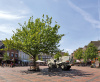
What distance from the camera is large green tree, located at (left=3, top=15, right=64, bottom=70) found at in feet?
56.7

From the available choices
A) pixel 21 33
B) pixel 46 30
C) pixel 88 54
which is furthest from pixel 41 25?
pixel 88 54

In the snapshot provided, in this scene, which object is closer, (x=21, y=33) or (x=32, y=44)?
(x=32, y=44)

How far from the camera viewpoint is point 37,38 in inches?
689

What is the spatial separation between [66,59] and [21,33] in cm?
980

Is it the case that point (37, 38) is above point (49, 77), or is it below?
above

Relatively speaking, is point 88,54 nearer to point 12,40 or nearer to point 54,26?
point 54,26

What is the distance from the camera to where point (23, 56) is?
185ft

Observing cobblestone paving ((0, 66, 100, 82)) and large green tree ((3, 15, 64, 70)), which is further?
large green tree ((3, 15, 64, 70))

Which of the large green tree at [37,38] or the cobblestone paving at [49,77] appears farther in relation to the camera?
the large green tree at [37,38]

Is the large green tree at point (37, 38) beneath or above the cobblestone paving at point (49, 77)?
above

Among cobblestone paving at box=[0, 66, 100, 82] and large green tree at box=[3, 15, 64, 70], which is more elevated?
large green tree at box=[3, 15, 64, 70]

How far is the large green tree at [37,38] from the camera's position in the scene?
1730 cm

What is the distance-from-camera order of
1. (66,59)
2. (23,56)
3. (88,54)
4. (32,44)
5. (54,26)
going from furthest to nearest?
(23,56)
(88,54)
(66,59)
(54,26)
(32,44)

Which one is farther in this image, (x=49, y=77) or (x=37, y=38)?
(x=37, y=38)
